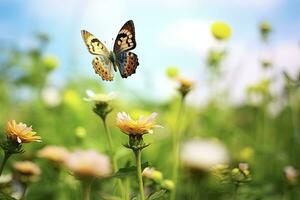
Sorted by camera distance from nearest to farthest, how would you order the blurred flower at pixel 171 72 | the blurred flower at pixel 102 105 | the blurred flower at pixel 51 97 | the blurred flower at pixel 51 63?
1. the blurred flower at pixel 102 105
2. the blurred flower at pixel 171 72
3. the blurred flower at pixel 51 63
4. the blurred flower at pixel 51 97

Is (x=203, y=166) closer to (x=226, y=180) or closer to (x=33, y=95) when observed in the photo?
(x=226, y=180)

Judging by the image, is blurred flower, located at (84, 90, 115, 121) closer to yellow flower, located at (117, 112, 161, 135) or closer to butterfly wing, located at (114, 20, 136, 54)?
butterfly wing, located at (114, 20, 136, 54)

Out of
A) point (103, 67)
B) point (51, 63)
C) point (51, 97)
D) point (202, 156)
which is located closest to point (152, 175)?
point (103, 67)

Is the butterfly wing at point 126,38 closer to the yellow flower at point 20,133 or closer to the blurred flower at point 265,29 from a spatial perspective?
the yellow flower at point 20,133

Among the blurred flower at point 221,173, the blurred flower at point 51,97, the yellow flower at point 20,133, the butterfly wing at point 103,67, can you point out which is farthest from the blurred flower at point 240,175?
the blurred flower at point 51,97

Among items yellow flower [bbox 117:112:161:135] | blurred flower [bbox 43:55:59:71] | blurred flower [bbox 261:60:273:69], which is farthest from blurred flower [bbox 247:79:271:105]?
yellow flower [bbox 117:112:161:135]

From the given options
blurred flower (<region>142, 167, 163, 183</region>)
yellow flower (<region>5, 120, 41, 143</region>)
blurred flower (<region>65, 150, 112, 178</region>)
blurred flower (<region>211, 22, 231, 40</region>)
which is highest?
blurred flower (<region>211, 22, 231, 40</region>)

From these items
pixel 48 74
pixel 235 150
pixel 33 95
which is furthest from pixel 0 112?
pixel 235 150
